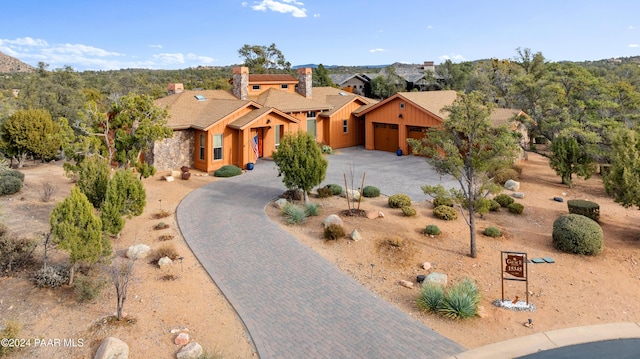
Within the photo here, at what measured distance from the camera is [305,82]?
39.2 metres

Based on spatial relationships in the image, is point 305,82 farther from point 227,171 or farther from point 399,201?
point 399,201

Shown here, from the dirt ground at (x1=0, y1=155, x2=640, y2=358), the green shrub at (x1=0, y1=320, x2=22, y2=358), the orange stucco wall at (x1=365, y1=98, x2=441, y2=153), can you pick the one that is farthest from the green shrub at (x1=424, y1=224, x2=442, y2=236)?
the orange stucco wall at (x1=365, y1=98, x2=441, y2=153)

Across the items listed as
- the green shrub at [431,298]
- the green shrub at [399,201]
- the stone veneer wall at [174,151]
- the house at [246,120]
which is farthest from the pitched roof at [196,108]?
the green shrub at [431,298]

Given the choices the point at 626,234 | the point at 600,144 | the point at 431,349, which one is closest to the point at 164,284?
the point at 431,349

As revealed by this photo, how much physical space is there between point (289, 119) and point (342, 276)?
1938 centimetres

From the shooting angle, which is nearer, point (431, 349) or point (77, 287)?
point (431, 349)

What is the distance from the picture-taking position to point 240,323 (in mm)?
10797

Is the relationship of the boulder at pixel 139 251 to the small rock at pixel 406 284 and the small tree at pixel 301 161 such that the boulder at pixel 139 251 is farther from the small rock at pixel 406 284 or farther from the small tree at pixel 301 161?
the small rock at pixel 406 284

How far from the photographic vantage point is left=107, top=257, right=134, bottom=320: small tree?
10.5 meters

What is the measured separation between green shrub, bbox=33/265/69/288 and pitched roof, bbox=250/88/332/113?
905 inches

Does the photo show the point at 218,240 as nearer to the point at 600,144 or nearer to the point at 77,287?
the point at 77,287

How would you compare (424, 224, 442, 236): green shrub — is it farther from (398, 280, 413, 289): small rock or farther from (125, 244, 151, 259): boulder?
(125, 244, 151, 259): boulder

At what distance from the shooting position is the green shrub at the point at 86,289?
11.3 metres

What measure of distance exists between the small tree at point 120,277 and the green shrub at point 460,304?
26.7ft
